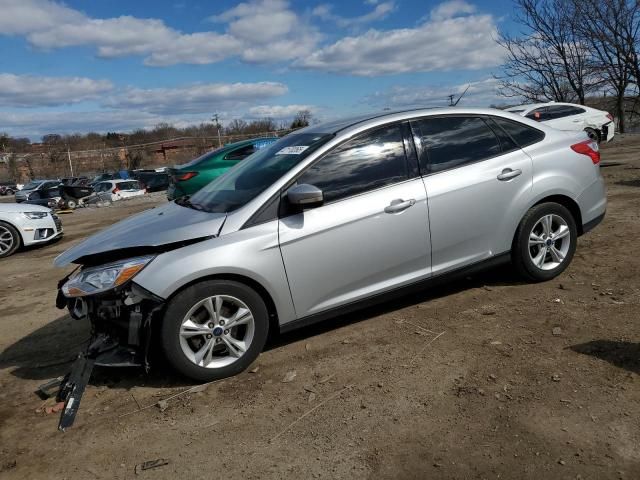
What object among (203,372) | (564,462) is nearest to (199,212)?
(203,372)

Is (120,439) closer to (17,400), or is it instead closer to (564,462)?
(17,400)

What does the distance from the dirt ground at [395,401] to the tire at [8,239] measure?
5.43 m

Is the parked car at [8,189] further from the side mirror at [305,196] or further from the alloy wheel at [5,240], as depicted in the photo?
the side mirror at [305,196]

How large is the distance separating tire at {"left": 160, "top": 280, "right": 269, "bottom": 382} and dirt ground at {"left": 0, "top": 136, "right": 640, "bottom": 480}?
0.13m

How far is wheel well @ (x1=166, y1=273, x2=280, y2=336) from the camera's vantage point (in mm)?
3436

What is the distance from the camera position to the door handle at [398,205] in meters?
3.94

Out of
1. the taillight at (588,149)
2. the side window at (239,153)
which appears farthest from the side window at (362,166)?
the side window at (239,153)

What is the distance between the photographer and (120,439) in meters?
3.03

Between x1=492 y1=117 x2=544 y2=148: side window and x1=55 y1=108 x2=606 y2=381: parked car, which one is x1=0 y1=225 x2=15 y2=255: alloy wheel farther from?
x1=492 y1=117 x2=544 y2=148: side window

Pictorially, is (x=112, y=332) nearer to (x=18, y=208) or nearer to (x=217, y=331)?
(x=217, y=331)

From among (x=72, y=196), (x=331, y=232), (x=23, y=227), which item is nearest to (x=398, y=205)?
(x=331, y=232)

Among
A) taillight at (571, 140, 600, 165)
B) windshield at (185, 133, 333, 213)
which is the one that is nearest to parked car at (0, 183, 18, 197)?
windshield at (185, 133, 333, 213)

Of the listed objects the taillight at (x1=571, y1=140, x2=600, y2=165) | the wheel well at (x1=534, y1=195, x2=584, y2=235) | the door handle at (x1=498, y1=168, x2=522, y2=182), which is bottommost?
the wheel well at (x1=534, y1=195, x2=584, y2=235)

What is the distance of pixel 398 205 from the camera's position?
3.96 metres
